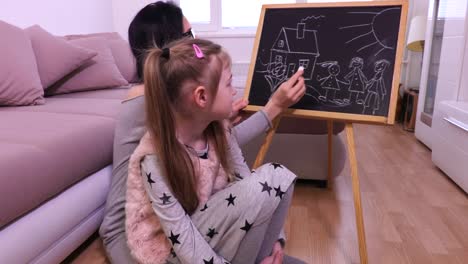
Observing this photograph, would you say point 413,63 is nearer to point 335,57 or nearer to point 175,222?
point 335,57

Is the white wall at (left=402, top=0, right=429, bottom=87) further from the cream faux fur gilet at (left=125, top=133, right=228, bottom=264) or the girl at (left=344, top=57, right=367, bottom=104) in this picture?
the cream faux fur gilet at (left=125, top=133, right=228, bottom=264)

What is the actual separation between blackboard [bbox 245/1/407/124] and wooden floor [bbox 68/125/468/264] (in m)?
0.52

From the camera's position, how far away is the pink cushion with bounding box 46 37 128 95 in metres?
2.07

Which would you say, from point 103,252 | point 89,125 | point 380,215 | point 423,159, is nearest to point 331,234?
point 380,215

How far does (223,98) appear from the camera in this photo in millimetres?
1004

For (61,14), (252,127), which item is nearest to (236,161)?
(252,127)

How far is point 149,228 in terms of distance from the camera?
3.43 ft

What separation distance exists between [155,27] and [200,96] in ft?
1.48

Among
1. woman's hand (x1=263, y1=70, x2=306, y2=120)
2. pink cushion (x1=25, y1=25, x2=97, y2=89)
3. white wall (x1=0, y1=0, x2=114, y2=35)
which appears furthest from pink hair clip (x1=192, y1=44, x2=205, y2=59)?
white wall (x1=0, y1=0, x2=114, y2=35)

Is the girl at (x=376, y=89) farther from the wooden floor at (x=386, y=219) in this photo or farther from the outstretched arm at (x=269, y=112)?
the wooden floor at (x=386, y=219)

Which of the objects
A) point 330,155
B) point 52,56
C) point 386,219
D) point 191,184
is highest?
point 52,56

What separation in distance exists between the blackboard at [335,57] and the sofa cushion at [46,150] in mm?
605

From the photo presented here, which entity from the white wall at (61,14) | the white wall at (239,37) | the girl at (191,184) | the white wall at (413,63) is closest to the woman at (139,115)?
the girl at (191,184)

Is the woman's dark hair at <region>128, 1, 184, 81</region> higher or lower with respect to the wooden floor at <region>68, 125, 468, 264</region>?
higher
